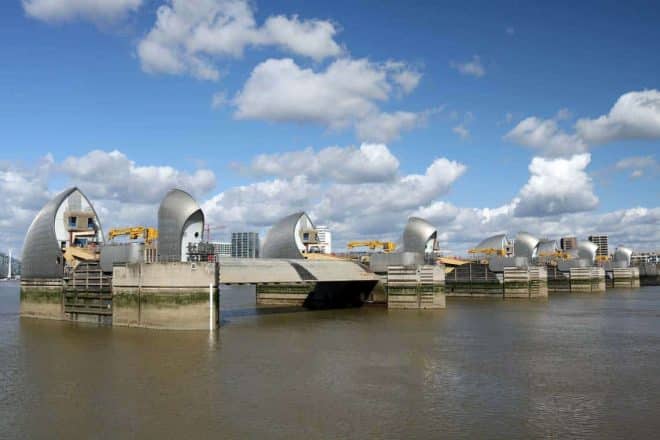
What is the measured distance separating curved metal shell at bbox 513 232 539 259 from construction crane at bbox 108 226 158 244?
74.9 m

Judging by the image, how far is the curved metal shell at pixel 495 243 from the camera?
10575cm

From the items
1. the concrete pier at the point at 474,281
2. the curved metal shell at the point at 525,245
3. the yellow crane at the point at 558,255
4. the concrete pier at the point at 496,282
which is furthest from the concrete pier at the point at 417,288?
the yellow crane at the point at 558,255

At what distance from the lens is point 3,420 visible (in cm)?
1827

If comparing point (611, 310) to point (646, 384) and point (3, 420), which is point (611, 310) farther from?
point (3, 420)

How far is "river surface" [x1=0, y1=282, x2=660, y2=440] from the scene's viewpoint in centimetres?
1738

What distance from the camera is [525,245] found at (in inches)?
4092

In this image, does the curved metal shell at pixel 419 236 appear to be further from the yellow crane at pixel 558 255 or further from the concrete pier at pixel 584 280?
the yellow crane at pixel 558 255

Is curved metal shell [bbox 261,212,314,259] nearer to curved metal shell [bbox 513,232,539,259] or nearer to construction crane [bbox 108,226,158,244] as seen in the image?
construction crane [bbox 108,226,158,244]

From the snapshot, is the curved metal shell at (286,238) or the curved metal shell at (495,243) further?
the curved metal shell at (495,243)

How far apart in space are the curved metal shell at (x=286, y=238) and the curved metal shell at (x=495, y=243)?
160 ft

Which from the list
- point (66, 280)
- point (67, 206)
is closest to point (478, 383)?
point (66, 280)

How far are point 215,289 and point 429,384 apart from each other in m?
19.8

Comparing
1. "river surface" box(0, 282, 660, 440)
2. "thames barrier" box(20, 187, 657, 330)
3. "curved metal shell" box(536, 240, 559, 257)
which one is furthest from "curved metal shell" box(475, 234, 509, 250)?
"river surface" box(0, 282, 660, 440)

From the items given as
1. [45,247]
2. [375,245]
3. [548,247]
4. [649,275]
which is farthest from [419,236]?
[649,275]
